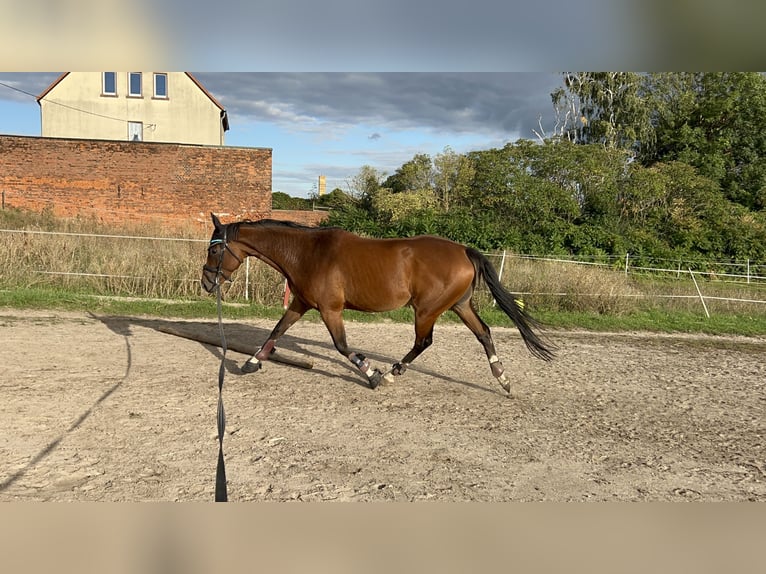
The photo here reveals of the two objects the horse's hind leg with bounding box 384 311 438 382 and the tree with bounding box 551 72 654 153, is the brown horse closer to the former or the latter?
the horse's hind leg with bounding box 384 311 438 382

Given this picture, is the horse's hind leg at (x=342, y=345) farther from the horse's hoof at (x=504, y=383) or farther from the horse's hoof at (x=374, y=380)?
the horse's hoof at (x=504, y=383)

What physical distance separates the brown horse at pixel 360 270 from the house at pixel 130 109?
2892cm

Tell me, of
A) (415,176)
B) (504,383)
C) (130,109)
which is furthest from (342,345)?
(130,109)

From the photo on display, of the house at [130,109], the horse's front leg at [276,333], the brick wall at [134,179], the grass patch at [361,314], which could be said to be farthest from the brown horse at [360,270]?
the house at [130,109]

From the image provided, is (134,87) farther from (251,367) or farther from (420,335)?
(420,335)

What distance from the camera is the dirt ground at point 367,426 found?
346 centimetres

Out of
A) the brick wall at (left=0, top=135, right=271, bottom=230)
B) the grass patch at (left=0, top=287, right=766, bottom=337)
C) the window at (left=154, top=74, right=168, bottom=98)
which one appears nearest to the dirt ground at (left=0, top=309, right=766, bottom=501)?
the grass patch at (left=0, top=287, right=766, bottom=337)

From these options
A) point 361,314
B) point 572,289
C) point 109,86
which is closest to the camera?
point 361,314

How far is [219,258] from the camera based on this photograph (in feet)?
18.8

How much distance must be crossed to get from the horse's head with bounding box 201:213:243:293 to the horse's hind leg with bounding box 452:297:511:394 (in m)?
2.53

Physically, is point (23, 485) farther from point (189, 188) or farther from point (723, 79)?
point (723, 79)

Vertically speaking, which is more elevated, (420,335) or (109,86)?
(109,86)

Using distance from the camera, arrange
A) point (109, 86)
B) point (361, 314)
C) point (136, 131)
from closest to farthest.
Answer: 1. point (361, 314)
2. point (109, 86)
3. point (136, 131)

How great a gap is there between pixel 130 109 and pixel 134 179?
39.4 feet
